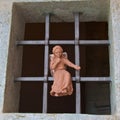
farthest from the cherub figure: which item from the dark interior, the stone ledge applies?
the dark interior

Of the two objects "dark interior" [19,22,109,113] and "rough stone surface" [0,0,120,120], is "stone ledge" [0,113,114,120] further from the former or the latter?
"dark interior" [19,22,109,113]

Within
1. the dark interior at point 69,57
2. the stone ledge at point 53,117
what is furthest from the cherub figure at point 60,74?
the dark interior at point 69,57

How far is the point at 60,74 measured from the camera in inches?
65.3

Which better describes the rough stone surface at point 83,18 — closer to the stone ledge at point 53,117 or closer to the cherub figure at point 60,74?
the stone ledge at point 53,117

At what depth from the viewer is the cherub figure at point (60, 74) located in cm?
163

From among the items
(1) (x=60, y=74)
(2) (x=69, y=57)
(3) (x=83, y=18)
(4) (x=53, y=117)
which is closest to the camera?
(4) (x=53, y=117)

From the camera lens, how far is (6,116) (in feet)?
5.07

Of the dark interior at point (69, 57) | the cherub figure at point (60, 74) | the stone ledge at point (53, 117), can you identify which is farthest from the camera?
the dark interior at point (69, 57)

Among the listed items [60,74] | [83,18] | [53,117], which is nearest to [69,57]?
[83,18]

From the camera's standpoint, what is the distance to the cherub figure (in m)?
1.63

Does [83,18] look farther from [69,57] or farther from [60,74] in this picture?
[69,57]

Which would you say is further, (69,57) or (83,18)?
(69,57)

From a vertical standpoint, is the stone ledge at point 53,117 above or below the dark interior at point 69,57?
below

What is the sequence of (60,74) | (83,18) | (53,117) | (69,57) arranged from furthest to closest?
(69,57) < (83,18) < (60,74) < (53,117)
